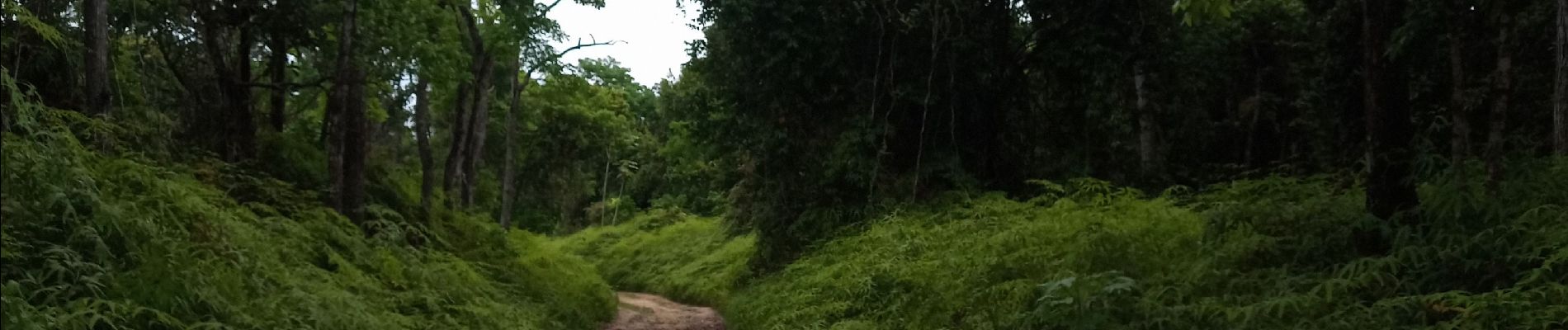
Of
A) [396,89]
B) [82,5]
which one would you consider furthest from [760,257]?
[82,5]

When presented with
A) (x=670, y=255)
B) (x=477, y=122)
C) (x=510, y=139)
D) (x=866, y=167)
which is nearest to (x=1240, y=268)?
(x=866, y=167)

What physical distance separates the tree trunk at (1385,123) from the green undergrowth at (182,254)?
23.1ft

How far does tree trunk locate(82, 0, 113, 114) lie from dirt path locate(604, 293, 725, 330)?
698cm

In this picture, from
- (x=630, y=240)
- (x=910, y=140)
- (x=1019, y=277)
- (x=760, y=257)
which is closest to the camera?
(x=1019, y=277)

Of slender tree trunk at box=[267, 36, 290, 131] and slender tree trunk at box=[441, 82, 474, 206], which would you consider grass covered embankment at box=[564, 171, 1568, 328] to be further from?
slender tree trunk at box=[441, 82, 474, 206]

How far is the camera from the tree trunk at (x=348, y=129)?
11.4 m

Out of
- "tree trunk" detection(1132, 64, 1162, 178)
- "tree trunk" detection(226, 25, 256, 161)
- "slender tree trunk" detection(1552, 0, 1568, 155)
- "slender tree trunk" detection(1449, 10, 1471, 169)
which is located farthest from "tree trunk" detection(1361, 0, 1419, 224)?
"tree trunk" detection(226, 25, 256, 161)

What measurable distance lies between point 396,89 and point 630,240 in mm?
13217

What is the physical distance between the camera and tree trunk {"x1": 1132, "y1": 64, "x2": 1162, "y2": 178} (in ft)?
51.9

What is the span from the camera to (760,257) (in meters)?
18.4

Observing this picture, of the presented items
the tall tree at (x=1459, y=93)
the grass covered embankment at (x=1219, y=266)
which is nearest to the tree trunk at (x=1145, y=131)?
the grass covered embankment at (x=1219, y=266)

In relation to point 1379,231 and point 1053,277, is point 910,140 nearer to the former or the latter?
point 1053,277

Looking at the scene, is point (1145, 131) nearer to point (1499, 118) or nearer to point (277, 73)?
point (1499, 118)

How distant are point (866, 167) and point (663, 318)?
409 centimetres
